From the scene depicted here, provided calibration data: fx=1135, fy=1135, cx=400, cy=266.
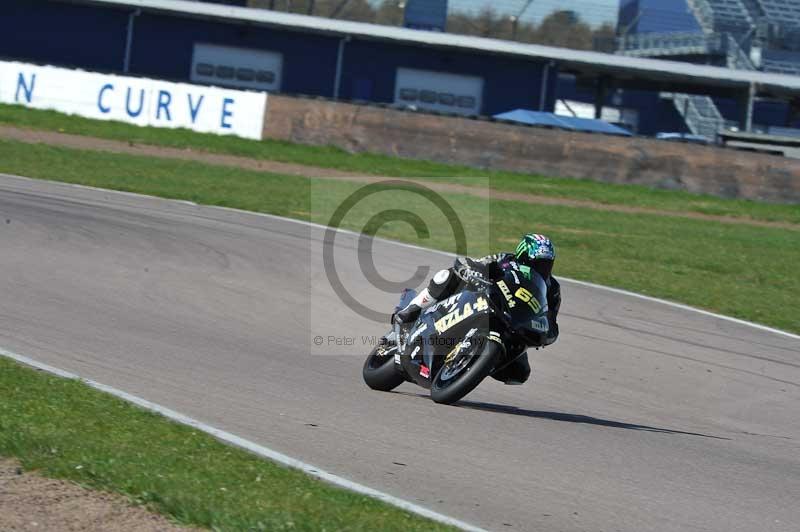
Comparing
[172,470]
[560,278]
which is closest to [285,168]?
[560,278]

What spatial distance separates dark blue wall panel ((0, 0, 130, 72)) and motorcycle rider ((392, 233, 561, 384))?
35.1 meters

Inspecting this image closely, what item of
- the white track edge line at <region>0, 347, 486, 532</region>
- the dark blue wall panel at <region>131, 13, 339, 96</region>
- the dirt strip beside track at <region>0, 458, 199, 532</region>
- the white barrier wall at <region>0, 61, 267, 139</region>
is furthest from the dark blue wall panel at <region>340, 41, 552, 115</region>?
the dirt strip beside track at <region>0, 458, 199, 532</region>

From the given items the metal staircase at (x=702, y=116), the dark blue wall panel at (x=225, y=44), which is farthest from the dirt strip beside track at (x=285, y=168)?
the metal staircase at (x=702, y=116)

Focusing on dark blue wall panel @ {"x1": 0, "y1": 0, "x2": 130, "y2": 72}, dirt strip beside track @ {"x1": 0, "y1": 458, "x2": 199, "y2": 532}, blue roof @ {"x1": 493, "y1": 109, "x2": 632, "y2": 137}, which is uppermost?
dark blue wall panel @ {"x1": 0, "y1": 0, "x2": 130, "y2": 72}

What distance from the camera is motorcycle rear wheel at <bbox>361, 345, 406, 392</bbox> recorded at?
340 inches

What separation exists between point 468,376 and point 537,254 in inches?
39.2

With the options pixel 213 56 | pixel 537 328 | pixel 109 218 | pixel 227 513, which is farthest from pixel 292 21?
pixel 227 513

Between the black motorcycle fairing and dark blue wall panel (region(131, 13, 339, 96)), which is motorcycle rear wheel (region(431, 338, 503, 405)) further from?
dark blue wall panel (region(131, 13, 339, 96))

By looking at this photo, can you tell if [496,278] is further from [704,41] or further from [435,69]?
[704,41]

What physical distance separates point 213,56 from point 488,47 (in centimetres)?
1012

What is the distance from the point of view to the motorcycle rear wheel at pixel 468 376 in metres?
7.80

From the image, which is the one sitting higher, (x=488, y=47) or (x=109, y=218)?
(x=488, y=47)

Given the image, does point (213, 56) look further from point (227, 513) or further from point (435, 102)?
point (227, 513)

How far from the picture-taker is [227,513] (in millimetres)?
5121
